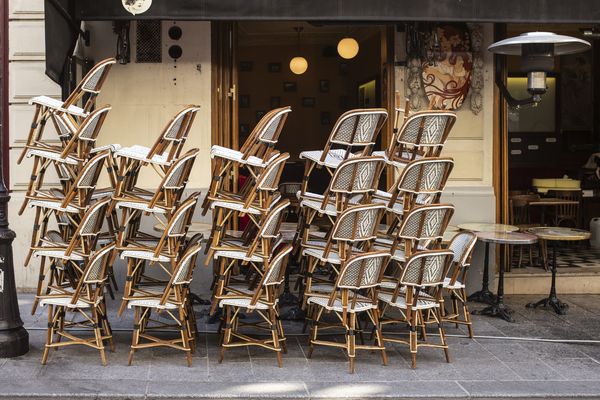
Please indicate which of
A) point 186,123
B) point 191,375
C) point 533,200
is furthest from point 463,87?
point 191,375

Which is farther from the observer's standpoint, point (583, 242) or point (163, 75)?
point (583, 242)

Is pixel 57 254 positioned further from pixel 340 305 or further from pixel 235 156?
pixel 340 305

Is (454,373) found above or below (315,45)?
below

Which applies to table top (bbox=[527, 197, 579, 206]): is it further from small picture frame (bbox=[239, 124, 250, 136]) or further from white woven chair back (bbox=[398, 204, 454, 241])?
small picture frame (bbox=[239, 124, 250, 136])

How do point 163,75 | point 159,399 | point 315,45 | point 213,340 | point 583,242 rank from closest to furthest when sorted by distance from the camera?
point 159,399, point 213,340, point 163,75, point 583,242, point 315,45

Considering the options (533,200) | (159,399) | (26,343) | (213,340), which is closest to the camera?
(159,399)

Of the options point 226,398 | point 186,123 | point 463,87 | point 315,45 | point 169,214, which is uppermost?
point 315,45

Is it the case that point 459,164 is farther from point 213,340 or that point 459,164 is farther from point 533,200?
point 213,340

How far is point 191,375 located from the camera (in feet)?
24.7

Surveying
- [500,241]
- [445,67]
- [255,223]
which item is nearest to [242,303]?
[255,223]

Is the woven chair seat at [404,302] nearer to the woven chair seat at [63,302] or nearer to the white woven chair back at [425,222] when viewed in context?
the white woven chair back at [425,222]

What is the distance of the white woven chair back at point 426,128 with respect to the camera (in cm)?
823

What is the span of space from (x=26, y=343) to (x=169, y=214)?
206 centimetres

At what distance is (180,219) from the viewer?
766cm
